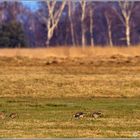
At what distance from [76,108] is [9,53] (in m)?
20.0

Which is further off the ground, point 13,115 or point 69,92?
point 13,115

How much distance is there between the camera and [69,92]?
21.8m

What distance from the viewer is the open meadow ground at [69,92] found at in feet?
38.9

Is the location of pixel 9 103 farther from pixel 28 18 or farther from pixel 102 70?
pixel 28 18

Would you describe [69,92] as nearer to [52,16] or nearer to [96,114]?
[96,114]

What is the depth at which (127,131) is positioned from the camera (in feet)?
36.6

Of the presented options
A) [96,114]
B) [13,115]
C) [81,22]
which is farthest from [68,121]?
[81,22]

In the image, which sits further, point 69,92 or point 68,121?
point 69,92

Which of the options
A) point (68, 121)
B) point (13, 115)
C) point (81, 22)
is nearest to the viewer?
point (68, 121)

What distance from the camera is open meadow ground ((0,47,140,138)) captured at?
11.8m

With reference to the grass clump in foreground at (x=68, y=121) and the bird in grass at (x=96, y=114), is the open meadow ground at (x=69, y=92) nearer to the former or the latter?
the grass clump in foreground at (x=68, y=121)

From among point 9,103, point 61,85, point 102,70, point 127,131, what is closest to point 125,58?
point 102,70

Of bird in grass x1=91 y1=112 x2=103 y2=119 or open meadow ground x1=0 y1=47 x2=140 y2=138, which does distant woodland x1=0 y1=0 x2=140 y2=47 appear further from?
bird in grass x1=91 y1=112 x2=103 y2=119

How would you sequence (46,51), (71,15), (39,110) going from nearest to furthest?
(39,110), (46,51), (71,15)
